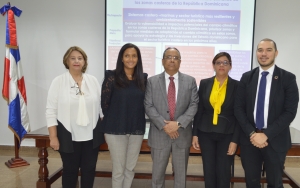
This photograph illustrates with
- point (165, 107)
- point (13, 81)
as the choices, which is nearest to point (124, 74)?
point (165, 107)

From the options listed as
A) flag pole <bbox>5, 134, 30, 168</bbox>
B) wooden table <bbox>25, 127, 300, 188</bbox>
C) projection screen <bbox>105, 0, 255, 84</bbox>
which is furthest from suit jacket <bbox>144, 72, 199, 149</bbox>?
flag pole <bbox>5, 134, 30, 168</bbox>

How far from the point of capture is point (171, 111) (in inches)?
85.8

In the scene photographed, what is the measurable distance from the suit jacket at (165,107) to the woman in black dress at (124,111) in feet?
0.27

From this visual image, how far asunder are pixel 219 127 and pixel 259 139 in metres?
0.32

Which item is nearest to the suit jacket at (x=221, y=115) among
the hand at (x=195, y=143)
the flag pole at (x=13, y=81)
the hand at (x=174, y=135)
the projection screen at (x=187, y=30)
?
the hand at (x=195, y=143)

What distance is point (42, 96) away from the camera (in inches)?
165

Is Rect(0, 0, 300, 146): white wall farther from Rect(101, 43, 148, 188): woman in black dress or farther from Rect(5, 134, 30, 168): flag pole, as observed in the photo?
Rect(101, 43, 148, 188): woman in black dress

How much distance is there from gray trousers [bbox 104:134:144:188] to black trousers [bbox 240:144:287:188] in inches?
35.7

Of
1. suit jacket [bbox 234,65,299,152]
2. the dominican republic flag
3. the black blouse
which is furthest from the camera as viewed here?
the dominican republic flag

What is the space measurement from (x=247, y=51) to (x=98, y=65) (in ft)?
7.84

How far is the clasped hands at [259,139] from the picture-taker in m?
1.93

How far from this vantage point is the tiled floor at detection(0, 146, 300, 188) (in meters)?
3.10

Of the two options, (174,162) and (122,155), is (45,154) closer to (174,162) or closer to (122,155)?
(122,155)

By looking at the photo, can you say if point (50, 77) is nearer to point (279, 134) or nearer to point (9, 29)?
point (9, 29)
